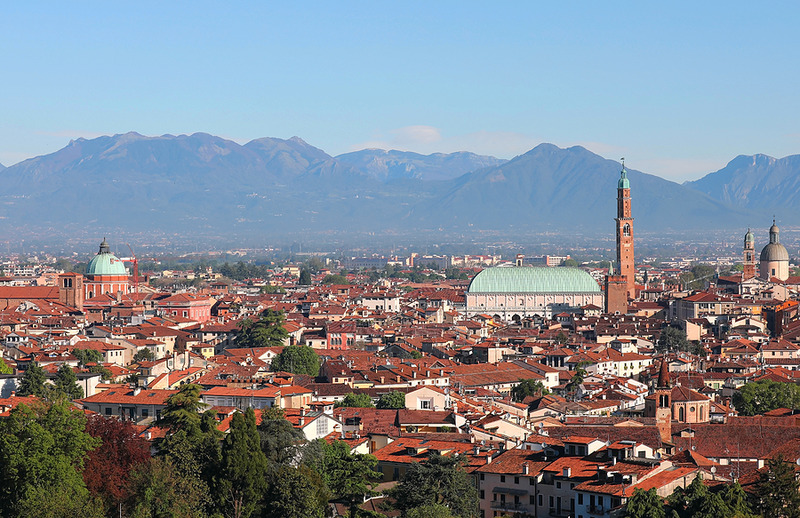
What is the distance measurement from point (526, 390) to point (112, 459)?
19592mm

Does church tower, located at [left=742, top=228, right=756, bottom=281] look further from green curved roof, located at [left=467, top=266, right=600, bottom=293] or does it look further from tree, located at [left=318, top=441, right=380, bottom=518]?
tree, located at [left=318, top=441, right=380, bottom=518]

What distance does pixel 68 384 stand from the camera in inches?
1613

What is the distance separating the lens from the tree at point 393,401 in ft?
126

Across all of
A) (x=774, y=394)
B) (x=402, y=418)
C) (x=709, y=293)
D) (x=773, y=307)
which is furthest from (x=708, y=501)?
(x=709, y=293)

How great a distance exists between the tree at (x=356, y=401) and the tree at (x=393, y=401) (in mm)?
334

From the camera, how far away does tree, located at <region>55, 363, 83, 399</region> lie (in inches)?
1566

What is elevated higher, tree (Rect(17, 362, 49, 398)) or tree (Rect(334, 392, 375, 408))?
tree (Rect(17, 362, 49, 398))

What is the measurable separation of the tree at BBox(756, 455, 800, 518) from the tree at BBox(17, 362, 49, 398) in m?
20.4

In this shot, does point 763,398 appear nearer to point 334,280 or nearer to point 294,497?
point 294,497

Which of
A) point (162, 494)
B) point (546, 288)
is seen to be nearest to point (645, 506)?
point (162, 494)

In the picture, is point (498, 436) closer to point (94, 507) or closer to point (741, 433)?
point (741, 433)

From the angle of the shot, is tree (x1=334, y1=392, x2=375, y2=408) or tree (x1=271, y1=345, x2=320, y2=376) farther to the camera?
tree (x1=271, y1=345, x2=320, y2=376)

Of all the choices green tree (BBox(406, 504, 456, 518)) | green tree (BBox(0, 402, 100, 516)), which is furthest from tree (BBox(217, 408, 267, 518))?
green tree (BBox(406, 504, 456, 518))

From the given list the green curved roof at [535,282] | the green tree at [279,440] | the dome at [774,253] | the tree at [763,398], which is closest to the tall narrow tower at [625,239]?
the green curved roof at [535,282]
